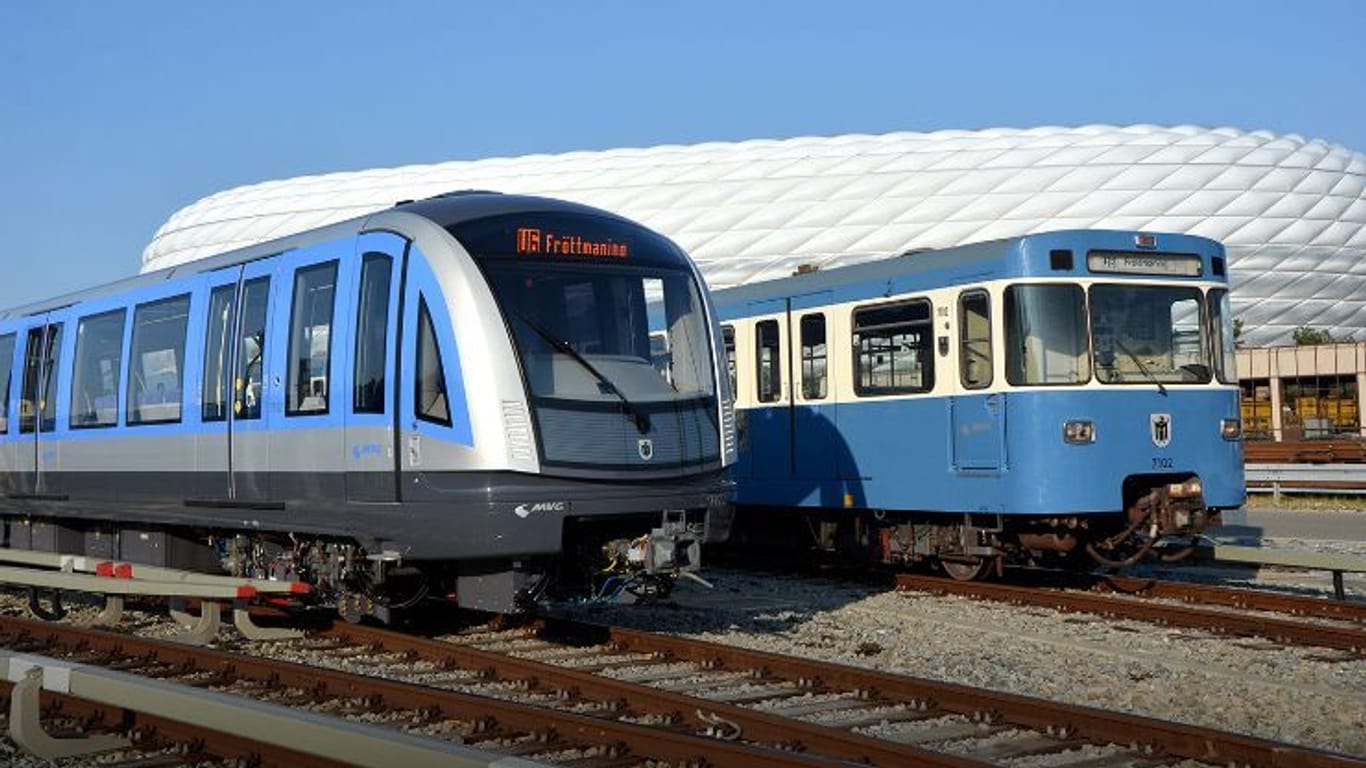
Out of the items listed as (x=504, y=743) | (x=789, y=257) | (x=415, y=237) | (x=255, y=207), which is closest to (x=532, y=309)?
(x=415, y=237)

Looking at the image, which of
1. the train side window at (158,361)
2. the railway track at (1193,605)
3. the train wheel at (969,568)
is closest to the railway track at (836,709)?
the train side window at (158,361)

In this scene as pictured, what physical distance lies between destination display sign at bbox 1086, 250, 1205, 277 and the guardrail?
40.3 ft

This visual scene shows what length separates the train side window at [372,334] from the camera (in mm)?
9531

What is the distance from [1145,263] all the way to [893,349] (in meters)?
2.52

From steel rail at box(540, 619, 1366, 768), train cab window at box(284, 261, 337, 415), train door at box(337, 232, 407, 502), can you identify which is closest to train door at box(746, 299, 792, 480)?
steel rail at box(540, 619, 1366, 768)

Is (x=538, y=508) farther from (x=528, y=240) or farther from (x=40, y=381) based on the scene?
(x=40, y=381)

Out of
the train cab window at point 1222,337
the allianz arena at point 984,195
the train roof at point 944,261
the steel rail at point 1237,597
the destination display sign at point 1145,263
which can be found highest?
the allianz arena at point 984,195

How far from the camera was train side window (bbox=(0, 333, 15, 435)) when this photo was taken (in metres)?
14.5

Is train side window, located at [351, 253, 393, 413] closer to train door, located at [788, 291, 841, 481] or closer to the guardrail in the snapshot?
train door, located at [788, 291, 841, 481]

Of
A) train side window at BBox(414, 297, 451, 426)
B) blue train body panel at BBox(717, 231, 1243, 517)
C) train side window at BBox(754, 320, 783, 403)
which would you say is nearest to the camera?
train side window at BBox(414, 297, 451, 426)

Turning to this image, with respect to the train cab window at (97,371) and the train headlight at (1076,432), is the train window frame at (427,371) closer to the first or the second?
the train cab window at (97,371)

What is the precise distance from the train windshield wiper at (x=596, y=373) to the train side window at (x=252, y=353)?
7.82 feet

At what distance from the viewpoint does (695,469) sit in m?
10.1

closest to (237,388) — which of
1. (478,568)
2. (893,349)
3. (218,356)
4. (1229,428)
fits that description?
(218,356)
